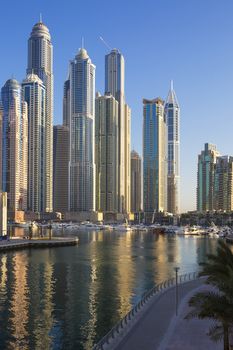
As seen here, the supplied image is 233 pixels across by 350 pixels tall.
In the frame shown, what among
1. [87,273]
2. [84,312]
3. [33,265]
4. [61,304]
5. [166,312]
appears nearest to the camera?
[166,312]

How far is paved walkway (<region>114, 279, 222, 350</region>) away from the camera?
3459 cm

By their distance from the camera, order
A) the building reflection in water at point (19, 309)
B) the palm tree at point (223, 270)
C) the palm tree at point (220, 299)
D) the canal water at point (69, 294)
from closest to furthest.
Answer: the palm tree at point (220, 299)
the palm tree at point (223, 270)
the building reflection in water at point (19, 309)
the canal water at point (69, 294)

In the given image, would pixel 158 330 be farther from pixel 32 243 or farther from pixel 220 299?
pixel 32 243

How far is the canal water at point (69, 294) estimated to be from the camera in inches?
1743

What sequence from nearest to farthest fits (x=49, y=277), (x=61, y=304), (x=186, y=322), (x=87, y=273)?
(x=186, y=322)
(x=61, y=304)
(x=49, y=277)
(x=87, y=273)

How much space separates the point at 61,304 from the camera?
57688 mm

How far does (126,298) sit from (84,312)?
30.2ft

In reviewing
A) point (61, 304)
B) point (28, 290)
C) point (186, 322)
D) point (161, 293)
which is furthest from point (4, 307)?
point (186, 322)

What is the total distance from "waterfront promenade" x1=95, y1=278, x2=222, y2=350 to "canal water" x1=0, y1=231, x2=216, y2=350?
4.49 meters

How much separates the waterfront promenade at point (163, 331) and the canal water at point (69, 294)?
4.49 metres

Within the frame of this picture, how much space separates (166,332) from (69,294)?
28604 millimetres

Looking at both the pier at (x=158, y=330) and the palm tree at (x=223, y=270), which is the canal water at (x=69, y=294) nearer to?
the pier at (x=158, y=330)

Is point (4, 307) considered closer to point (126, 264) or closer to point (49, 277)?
point (49, 277)

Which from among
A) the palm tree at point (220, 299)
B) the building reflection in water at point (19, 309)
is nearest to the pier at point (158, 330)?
the palm tree at point (220, 299)
